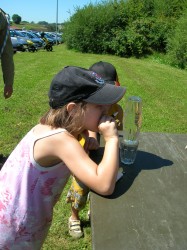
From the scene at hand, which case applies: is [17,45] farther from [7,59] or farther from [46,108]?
[7,59]

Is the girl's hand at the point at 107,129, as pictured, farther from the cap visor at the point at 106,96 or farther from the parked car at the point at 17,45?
the parked car at the point at 17,45

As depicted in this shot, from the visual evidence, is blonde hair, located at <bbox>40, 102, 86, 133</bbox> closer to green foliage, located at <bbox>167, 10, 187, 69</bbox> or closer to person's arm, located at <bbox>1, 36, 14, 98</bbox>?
person's arm, located at <bbox>1, 36, 14, 98</bbox>

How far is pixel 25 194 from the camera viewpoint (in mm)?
1646

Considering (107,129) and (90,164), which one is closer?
(90,164)

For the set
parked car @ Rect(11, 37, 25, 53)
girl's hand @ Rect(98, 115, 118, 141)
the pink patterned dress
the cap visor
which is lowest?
parked car @ Rect(11, 37, 25, 53)

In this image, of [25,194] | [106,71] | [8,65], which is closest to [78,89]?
[25,194]

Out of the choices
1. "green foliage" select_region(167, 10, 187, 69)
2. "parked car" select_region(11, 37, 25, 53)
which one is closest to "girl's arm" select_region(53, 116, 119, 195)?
"green foliage" select_region(167, 10, 187, 69)

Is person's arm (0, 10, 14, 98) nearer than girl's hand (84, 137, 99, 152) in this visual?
No

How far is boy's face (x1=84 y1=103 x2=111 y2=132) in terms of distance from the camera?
1.55m

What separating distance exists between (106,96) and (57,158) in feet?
1.15

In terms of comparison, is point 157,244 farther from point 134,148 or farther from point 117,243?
point 134,148

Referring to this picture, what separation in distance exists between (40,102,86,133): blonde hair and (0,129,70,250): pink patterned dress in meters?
0.08

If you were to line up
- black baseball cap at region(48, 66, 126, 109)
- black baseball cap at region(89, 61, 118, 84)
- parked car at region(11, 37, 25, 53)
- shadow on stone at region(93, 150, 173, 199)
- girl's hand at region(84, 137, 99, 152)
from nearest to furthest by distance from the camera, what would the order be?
black baseball cap at region(48, 66, 126, 109) < shadow on stone at region(93, 150, 173, 199) < girl's hand at region(84, 137, 99, 152) < black baseball cap at region(89, 61, 118, 84) < parked car at region(11, 37, 25, 53)

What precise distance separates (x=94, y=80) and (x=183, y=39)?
52.6ft
